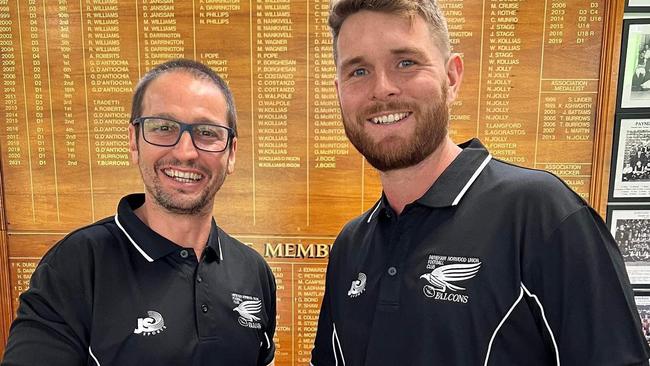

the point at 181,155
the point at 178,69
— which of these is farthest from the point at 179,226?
the point at 178,69

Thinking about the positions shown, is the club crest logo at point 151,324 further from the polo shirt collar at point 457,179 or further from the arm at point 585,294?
the arm at point 585,294

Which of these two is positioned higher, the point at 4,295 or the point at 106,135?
the point at 106,135

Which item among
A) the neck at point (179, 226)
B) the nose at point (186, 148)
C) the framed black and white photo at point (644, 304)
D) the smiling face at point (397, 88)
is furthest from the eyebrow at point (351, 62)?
the framed black and white photo at point (644, 304)

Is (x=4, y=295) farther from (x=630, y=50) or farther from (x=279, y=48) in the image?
(x=630, y=50)

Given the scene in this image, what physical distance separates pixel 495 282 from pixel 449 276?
103mm

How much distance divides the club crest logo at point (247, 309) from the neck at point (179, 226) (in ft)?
0.64

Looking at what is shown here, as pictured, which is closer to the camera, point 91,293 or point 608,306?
point 608,306

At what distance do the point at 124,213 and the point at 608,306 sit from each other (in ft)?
4.46

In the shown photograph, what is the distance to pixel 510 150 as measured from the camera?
2170 mm

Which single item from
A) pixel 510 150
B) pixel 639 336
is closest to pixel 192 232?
pixel 639 336

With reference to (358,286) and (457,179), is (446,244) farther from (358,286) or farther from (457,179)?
(358,286)

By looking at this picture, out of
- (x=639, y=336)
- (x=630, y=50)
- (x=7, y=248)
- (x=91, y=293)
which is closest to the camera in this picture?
(x=639, y=336)

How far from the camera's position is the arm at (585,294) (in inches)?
37.1

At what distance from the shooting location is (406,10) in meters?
1.13
